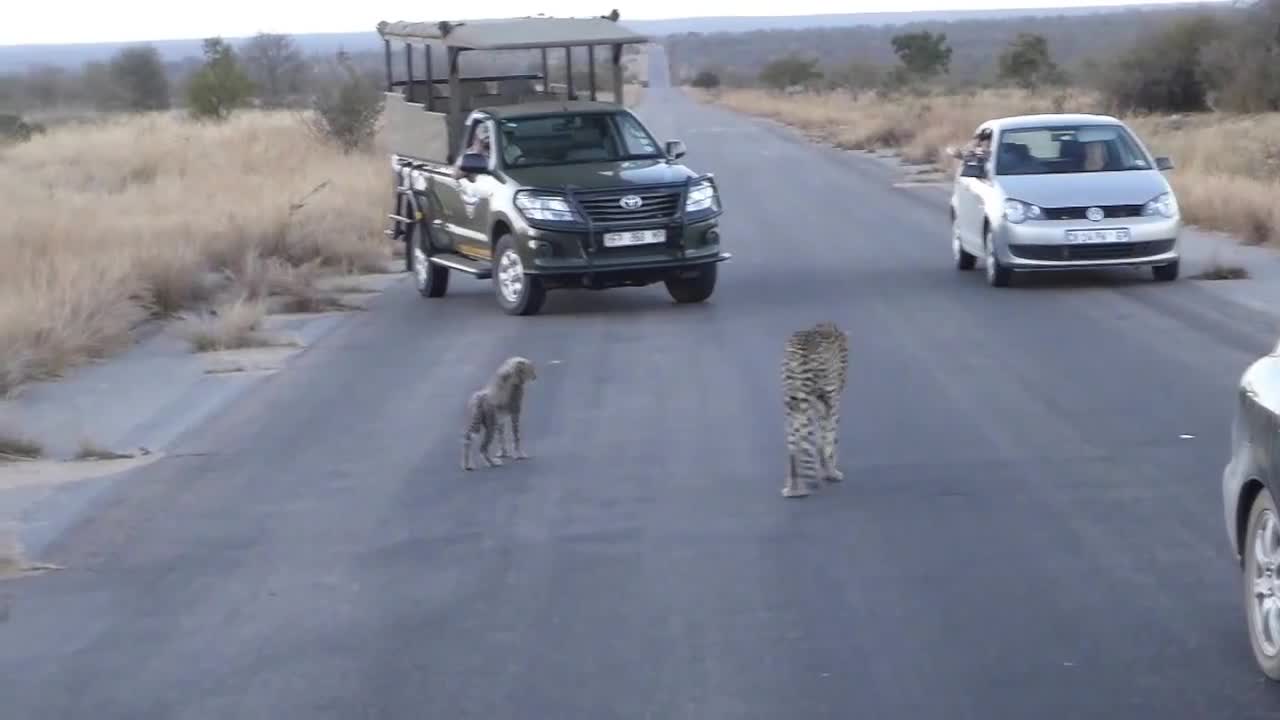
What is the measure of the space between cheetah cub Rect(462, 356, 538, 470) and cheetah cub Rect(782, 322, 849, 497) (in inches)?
65.6

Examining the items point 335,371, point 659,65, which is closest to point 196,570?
point 335,371

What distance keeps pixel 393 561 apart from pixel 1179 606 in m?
3.21

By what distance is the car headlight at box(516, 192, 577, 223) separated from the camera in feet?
54.7

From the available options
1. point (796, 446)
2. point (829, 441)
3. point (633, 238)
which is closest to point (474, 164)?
point (633, 238)

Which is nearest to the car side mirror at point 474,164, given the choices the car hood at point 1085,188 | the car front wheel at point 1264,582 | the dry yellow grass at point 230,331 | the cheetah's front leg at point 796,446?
the dry yellow grass at point 230,331

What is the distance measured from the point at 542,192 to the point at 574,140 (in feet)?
4.69

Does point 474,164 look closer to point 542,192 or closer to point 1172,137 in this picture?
point 542,192

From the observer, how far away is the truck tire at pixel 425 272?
19.0 meters

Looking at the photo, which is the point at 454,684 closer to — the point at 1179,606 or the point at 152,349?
the point at 1179,606

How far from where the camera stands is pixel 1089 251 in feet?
57.0

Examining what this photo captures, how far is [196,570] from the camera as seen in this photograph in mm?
8258

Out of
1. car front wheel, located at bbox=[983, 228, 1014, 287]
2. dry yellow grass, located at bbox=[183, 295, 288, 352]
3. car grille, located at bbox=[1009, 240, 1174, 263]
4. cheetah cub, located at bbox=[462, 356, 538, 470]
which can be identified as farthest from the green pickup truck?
cheetah cub, located at bbox=[462, 356, 538, 470]

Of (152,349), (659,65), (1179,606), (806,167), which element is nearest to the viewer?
(1179,606)

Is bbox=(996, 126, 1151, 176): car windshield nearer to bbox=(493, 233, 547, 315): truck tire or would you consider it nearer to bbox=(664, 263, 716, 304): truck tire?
bbox=(664, 263, 716, 304): truck tire
